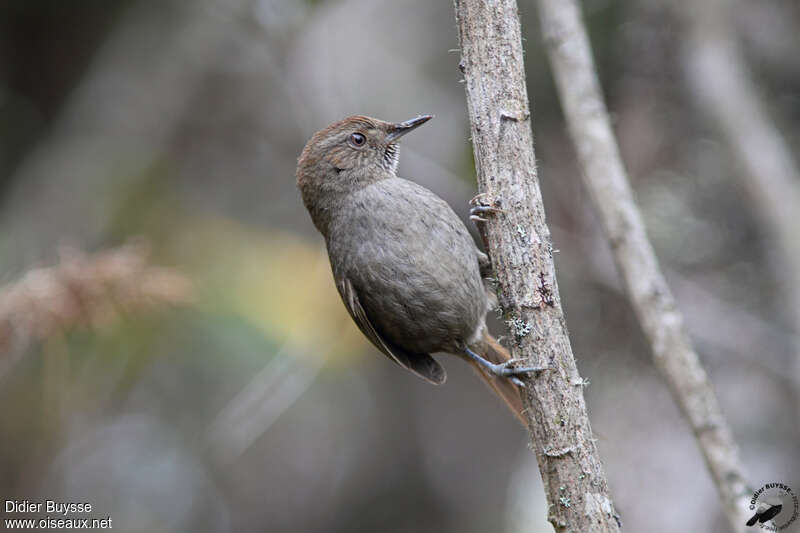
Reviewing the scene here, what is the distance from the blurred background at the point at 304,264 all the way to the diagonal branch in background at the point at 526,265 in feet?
6.96

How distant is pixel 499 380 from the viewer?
11.7ft

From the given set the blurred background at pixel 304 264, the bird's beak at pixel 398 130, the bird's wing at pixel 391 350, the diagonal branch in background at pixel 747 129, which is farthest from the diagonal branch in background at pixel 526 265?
the diagonal branch in background at pixel 747 129

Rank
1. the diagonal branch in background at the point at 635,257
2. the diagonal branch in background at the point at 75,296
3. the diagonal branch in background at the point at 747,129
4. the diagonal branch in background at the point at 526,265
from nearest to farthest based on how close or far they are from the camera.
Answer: the diagonal branch in background at the point at 526,265
the diagonal branch in background at the point at 635,257
the diagonal branch in background at the point at 75,296
the diagonal branch in background at the point at 747,129

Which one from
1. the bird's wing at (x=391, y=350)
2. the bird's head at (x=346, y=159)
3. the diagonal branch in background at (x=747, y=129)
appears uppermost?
the diagonal branch in background at (x=747, y=129)

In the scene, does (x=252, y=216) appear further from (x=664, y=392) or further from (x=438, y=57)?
(x=664, y=392)

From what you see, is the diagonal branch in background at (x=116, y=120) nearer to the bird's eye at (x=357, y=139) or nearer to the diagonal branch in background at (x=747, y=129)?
the bird's eye at (x=357, y=139)

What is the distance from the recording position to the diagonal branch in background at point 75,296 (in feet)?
12.5

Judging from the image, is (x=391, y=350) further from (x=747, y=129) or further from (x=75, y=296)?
(x=747, y=129)

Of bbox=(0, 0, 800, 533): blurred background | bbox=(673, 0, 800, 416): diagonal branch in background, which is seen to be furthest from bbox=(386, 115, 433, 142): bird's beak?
bbox=(673, 0, 800, 416): diagonal branch in background

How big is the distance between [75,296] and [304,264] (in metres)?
1.96

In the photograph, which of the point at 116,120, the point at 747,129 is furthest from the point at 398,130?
the point at 116,120

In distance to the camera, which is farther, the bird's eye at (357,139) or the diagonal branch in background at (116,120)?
the diagonal branch in background at (116,120)

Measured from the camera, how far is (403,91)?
7172mm

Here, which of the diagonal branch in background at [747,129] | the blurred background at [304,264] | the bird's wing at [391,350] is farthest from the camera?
the blurred background at [304,264]
